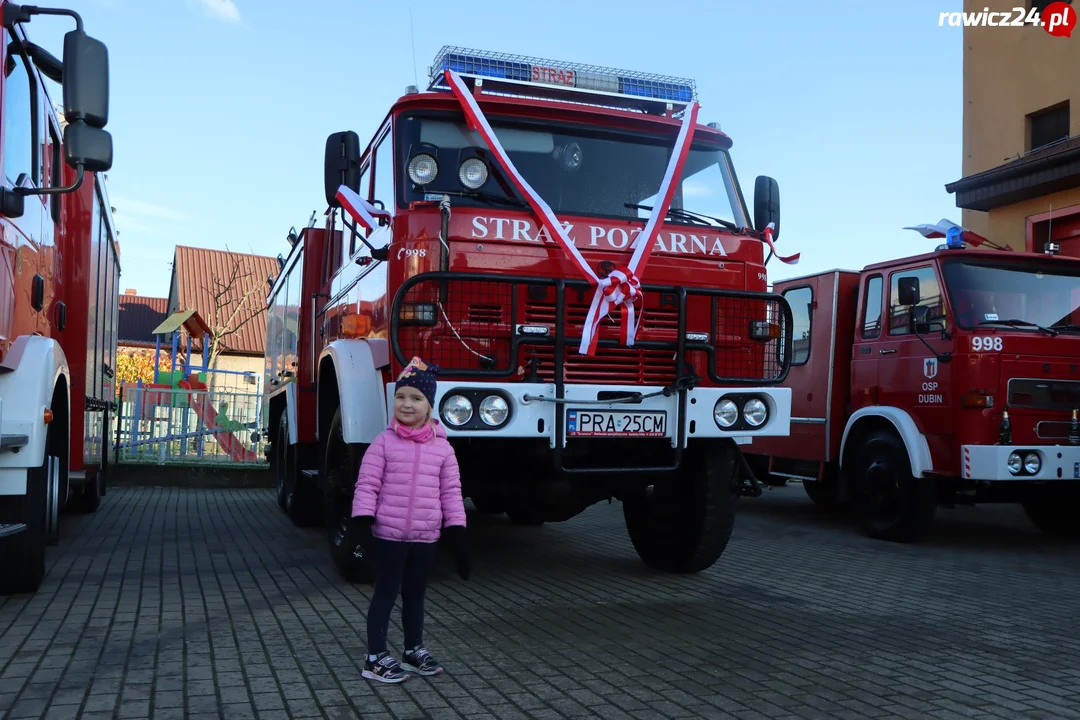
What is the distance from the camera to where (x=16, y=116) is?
5.45 metres

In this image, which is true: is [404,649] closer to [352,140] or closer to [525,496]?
[525,496]

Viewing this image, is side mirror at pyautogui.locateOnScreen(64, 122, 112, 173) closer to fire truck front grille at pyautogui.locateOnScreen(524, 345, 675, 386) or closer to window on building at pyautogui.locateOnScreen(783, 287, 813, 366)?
fire truck front grille at pyautogui.locateOnScreen(524, 345, 675, 386)

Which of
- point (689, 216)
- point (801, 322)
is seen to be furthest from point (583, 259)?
point (801, 322)

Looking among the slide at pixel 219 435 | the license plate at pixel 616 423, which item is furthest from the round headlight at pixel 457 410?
the slide at pixel 219 435

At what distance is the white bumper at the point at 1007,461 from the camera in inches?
321

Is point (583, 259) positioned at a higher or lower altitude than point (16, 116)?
lower

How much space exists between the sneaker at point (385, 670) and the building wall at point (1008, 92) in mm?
13329

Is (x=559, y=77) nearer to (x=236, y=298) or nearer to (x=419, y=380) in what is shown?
(x=419, y=380)

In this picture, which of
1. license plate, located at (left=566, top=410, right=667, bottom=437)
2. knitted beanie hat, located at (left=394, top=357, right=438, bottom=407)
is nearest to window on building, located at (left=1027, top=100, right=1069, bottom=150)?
license plate, located at (left=566, top=410, right=667, bottom=437)

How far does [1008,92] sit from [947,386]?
996 cm

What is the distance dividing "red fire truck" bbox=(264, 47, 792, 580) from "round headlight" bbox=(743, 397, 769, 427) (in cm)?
2

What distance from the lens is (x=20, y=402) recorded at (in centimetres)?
511

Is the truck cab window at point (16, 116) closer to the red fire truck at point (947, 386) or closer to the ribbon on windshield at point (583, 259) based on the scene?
the ribbon on windshield at point (583, 259)

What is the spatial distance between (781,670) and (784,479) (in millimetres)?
6911
